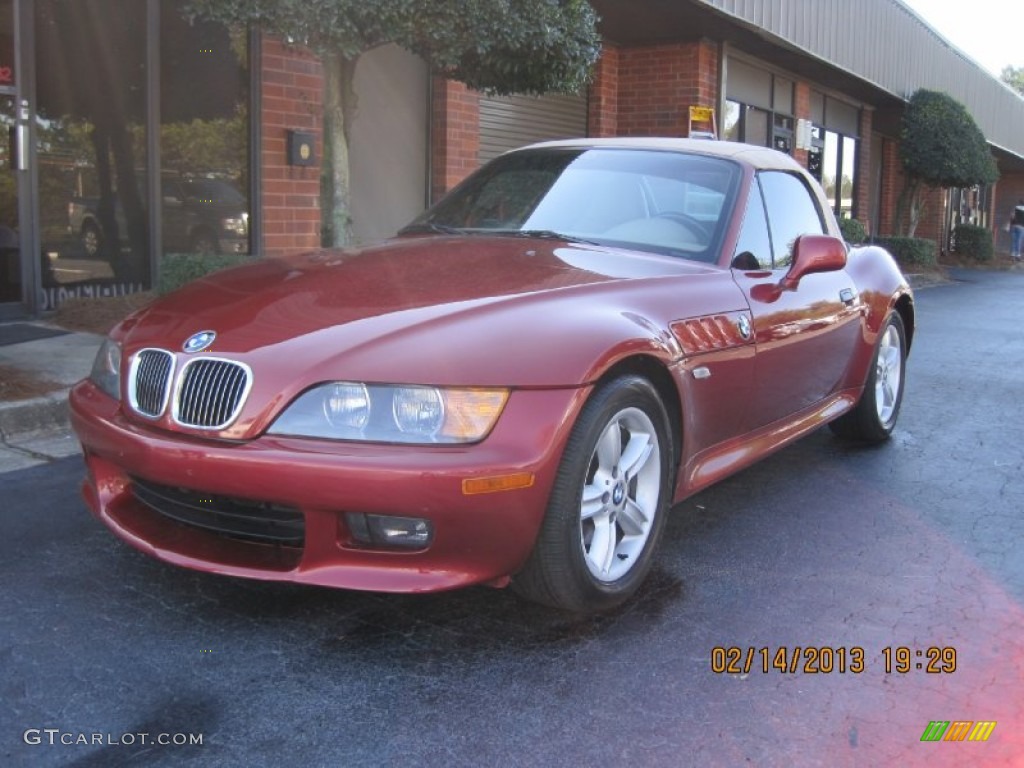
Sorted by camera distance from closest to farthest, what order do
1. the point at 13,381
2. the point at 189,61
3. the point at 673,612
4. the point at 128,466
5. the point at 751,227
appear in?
the point at 128,466
the point at 673,612
the point at 751,227
the point at 13,381
the point at 189,61

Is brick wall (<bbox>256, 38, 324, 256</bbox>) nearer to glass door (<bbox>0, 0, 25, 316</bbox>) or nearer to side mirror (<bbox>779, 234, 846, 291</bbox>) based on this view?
glass door (<bbox>0, 0, 25, 316</bbox>)

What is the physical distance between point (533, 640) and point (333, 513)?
0.74 meters

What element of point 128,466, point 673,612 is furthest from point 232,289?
point 673,612

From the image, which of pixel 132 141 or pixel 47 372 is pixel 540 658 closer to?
pixel 47 372

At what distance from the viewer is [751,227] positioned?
165 inches

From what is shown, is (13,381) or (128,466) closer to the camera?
(128,466)

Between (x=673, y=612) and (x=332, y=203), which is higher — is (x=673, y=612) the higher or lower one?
the lower one

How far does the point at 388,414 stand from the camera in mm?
2676

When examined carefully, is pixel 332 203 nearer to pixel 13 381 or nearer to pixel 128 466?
pixel 13 381

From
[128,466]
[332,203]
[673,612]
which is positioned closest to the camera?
[128,466]

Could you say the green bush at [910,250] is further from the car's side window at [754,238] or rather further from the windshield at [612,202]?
the windshield at [612,202]

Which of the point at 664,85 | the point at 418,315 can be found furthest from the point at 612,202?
the point at 664,85

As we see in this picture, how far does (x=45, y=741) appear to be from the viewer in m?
2.38

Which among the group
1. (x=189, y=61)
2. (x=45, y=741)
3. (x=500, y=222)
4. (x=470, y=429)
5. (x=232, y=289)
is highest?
(x=189, y=61)
